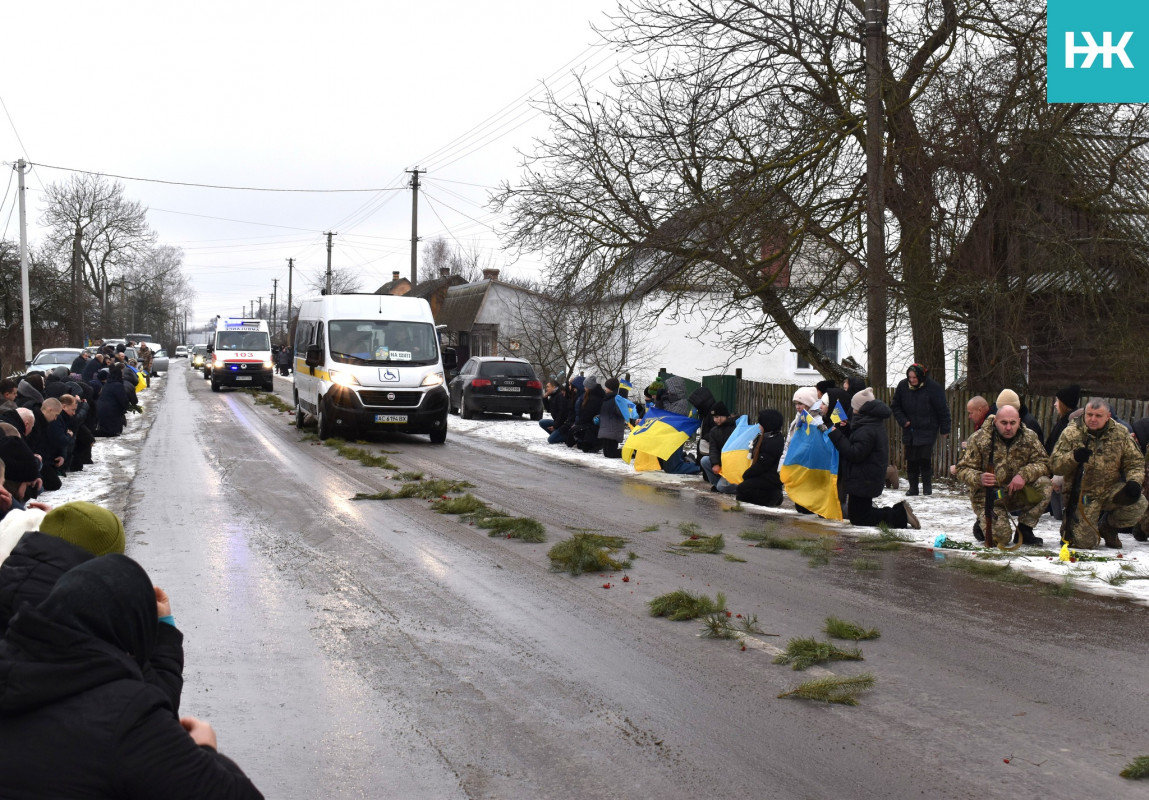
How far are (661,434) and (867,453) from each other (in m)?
6.21

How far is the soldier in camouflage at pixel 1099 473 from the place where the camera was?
1016cm

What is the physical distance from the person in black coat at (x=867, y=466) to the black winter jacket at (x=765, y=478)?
1.48m

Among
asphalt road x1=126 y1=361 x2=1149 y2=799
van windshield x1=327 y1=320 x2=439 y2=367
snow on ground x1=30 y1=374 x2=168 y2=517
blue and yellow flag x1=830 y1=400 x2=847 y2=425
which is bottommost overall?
snow on ground x1=30 y1=374 x2=168 y2=517

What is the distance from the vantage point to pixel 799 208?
18375mm

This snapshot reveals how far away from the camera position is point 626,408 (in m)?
20.2

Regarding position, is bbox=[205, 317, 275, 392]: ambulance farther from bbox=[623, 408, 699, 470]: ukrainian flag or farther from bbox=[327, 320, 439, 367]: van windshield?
bbox=[623, 408, 699, 470]: ukrainian flag

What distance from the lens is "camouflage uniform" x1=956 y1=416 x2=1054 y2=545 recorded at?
33.7 ft

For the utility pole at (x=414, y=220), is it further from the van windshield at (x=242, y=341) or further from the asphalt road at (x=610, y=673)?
the asphalt road at (x=610, y=673)

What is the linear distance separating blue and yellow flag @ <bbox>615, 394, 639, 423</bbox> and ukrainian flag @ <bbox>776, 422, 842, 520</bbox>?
735 centimetres

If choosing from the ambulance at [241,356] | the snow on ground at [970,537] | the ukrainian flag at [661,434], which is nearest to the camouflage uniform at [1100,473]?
the snow on ground at [970,537]

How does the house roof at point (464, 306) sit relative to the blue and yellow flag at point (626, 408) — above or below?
above

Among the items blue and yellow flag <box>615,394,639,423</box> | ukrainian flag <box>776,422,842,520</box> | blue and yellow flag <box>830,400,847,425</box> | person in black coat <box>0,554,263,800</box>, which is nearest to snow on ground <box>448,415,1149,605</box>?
ukrainian flag <box>776,422,842,520</box>

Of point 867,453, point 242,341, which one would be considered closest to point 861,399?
point 867,453

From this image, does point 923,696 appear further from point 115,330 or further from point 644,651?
point 115,330
